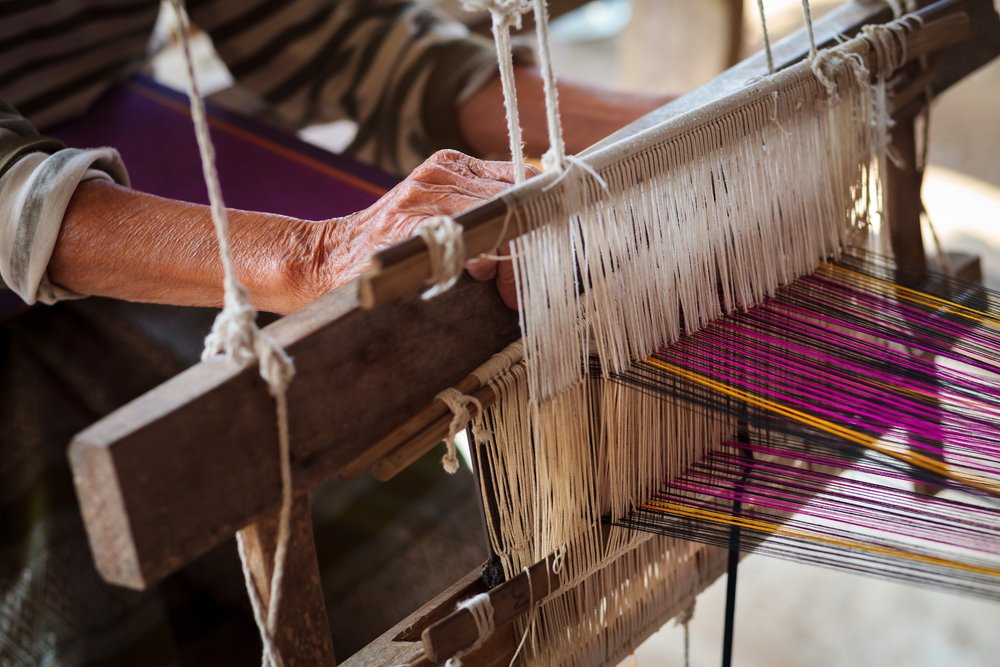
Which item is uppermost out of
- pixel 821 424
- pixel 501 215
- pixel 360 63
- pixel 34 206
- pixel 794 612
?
pixel 360 63

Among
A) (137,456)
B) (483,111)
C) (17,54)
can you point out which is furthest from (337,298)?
(17,54)

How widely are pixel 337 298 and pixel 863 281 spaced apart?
58 cm

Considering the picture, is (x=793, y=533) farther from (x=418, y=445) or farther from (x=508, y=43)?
(x=508, y=43)

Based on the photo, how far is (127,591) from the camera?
1.22 meters

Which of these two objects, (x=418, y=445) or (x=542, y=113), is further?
(x=542, y=113)

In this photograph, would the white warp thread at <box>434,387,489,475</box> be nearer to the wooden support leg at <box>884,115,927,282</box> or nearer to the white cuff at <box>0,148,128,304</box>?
the white cuff at <box>0,148,128,304</box>

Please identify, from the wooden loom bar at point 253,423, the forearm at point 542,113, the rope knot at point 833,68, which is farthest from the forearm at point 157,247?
the forearm at point 542,113

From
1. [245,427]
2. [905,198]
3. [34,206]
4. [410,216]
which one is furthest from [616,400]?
[905,198]

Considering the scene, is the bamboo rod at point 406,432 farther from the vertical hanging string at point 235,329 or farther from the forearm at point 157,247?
the forearm at point 157,247

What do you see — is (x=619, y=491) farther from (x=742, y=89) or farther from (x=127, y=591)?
(x=127, y=591)

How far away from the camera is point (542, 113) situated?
1570 mm

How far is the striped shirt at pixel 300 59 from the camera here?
1603mm

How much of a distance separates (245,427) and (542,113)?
1.00 meters

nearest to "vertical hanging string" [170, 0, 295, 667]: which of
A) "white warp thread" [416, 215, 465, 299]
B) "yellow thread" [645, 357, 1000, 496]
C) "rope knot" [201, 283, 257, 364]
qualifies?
"rope knot" [201, 283, 257, 364]
